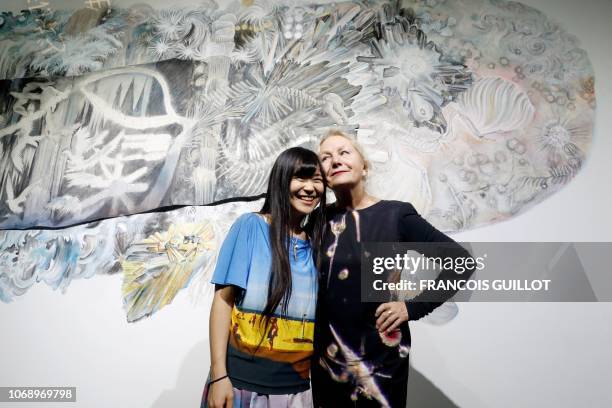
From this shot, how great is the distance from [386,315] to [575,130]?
98 cm

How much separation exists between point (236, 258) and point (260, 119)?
2.20 ft

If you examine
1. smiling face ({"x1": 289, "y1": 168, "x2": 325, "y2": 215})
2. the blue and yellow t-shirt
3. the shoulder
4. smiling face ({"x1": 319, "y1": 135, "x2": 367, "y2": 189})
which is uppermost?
smiling face ({"x1": 319, "y1": 135, "x2": 367, "y2": 189})

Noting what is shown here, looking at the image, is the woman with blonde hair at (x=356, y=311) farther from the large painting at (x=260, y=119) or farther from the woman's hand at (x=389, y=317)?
the large painting at (x=260, y=119)

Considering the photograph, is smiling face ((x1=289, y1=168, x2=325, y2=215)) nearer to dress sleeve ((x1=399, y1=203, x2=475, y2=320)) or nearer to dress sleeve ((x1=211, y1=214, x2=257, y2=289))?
dress sleeve ((x1=211, y1=214, x2=257, y2=289))

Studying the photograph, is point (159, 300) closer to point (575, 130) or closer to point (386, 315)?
point (386, 315)

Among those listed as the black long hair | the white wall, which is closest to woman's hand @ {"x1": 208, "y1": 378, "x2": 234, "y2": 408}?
the black long hair

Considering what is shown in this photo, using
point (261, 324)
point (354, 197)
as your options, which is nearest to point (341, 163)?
point (354, 197)

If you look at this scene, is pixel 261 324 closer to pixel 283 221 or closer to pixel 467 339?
pixel 283 221

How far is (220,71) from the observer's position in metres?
1.46

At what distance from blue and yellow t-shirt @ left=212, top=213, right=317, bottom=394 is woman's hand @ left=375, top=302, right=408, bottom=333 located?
16 centimetres

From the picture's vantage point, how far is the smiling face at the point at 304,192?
959 mm

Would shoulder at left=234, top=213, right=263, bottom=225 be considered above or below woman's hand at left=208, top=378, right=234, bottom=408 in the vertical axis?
above

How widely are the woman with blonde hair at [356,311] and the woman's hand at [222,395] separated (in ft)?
0.73

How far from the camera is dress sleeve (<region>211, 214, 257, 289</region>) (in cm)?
89
